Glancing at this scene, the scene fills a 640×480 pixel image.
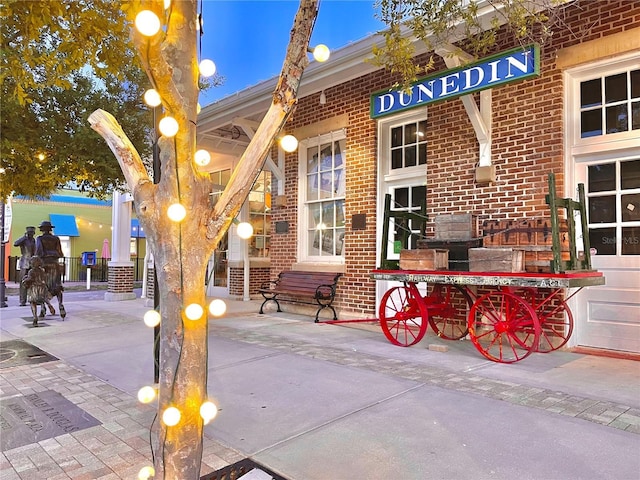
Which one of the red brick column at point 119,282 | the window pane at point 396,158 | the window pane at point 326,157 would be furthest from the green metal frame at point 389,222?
the red brick column at point 119,282

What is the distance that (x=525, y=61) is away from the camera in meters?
4.90

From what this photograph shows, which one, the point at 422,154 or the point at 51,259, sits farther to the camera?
the point at 51,259

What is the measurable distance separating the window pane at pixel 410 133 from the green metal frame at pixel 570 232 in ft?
9.96

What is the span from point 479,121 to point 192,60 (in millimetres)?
4991

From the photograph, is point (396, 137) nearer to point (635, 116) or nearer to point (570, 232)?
point (635, 116)

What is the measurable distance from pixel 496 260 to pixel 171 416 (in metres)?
3.89

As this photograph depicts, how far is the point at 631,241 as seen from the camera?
5.41 metres

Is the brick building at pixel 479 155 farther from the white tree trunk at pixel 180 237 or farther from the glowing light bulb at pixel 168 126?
the glowing light bulb at pixel 168 126

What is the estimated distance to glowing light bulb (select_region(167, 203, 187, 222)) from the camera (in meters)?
1.95

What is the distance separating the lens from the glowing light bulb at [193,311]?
198cm

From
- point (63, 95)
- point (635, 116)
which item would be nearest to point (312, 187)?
point (63, 95)

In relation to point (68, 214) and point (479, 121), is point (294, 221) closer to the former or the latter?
point (479, 121)

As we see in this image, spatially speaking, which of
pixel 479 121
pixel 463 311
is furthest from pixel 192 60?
pixel 463 311

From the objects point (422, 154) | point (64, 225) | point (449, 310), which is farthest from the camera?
point (64, 225)
